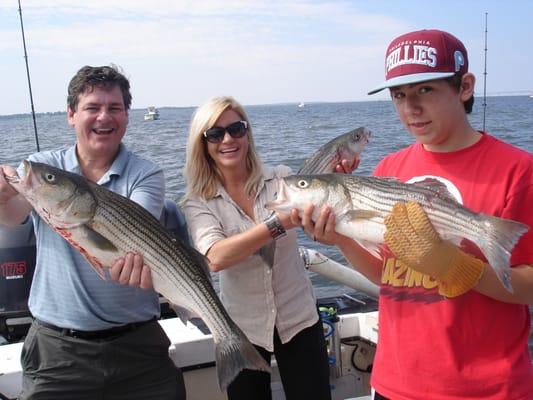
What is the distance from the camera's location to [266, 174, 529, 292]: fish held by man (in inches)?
92.7

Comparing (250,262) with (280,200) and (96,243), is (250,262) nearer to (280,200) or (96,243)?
(280,200)

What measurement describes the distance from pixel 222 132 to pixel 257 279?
1011 mm

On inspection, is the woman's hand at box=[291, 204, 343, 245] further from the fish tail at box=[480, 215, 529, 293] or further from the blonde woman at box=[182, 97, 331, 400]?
the fish tail at box=[480, 215, 529, 293]

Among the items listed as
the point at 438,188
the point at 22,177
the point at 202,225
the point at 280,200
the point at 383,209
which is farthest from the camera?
the point at 202,225

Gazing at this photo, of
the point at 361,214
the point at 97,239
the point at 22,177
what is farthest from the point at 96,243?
the point at 361,214

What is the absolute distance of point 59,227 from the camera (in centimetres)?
299

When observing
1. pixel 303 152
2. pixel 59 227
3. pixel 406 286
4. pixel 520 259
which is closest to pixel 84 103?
pixel 59 227

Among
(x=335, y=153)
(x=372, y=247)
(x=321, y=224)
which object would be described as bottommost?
(x=372, y=247)

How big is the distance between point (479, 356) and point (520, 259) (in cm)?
48

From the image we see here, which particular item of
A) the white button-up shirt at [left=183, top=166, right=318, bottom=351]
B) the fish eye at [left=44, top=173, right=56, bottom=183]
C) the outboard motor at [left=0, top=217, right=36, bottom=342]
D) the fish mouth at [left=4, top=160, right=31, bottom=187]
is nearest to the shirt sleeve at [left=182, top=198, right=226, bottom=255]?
the white button-up shirt at [left=183, top=166, right=318, bottom=351]

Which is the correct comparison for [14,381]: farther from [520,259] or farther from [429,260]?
[520,259]

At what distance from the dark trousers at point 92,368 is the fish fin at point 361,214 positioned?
1.50 meters

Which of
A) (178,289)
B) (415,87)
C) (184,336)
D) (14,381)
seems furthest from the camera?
(184,336)

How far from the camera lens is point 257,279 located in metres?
3.55
